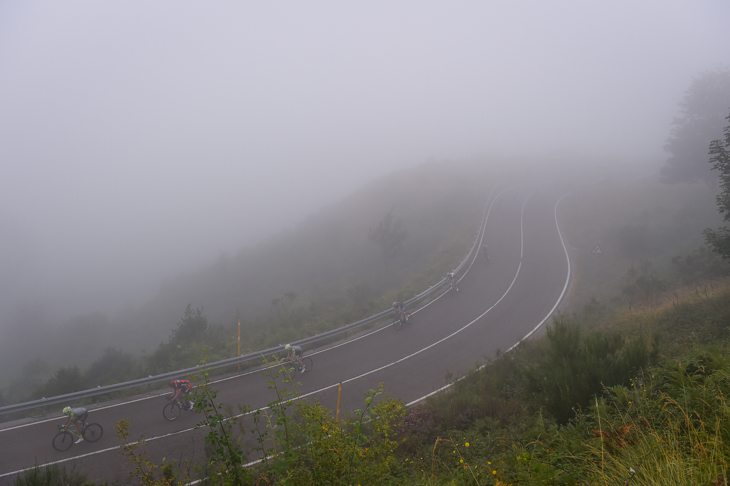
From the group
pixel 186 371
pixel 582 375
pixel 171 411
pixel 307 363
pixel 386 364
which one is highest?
pixel 582 375

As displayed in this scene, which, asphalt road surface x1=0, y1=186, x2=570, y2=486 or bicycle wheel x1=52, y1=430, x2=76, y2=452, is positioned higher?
bicycle wheel x1=52, y1=430, x2=76, y2=452

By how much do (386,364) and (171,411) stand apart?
8.31 metres

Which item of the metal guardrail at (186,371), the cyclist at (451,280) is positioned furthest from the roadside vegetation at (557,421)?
the cyclist at (451,280)

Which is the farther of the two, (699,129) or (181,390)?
(699,129)

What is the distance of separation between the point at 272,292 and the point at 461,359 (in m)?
23.0

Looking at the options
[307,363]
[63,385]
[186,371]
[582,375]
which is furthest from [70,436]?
[582,375]

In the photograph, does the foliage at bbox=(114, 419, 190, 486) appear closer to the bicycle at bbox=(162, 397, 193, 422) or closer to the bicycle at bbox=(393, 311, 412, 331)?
the bicycle at bbox=(162, 397, 193, 422)

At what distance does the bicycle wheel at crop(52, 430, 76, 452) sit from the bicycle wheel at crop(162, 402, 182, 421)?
2.44 m

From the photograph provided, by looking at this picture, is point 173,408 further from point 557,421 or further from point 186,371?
point 557,421

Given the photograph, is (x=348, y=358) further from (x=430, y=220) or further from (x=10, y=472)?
(x=430, y=220)

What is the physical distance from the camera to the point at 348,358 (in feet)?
49.1

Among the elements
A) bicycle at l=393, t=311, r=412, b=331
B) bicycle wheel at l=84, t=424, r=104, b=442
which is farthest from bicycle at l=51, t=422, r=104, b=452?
bicycle at l=393, t=311, r=412, b=331

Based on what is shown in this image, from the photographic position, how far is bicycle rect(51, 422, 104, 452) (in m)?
9.70

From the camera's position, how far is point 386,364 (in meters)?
14.2
